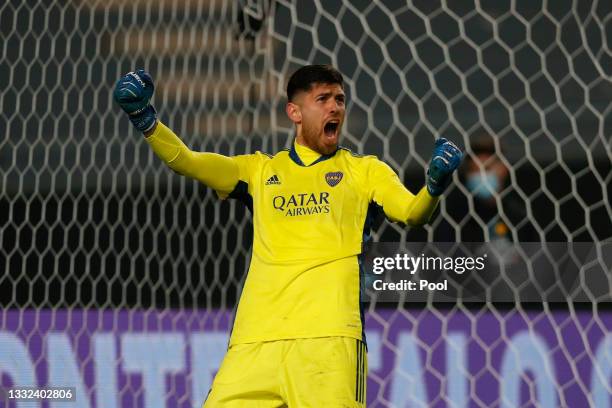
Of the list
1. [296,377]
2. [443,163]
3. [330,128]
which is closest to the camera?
[443,163]

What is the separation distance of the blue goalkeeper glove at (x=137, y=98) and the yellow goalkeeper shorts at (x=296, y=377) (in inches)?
15.2

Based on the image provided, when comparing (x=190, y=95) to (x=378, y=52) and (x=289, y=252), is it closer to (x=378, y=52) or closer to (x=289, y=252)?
(x=378, y=52)

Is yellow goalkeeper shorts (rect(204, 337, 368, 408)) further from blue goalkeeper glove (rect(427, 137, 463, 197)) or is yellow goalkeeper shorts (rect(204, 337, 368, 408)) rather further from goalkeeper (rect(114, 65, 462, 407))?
blue goalkeeper glove (rect(427, 137, 463, 197))

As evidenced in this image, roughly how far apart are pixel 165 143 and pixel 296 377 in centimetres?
41

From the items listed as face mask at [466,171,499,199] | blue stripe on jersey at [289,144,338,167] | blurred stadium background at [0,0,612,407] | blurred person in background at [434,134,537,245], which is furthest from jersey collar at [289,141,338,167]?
face mask at [466,171,499,199]

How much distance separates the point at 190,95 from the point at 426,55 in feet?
2.50

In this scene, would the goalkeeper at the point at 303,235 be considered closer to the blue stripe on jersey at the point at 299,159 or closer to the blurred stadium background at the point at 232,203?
the blue stripe on jersey at the point at 299,159

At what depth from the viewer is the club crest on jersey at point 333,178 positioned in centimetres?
145

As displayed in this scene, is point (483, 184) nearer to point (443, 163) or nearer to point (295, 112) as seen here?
point (295, 112)

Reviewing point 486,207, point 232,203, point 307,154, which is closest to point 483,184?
point 486,207

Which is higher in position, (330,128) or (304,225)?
(330,128)

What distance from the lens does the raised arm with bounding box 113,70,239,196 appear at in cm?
134

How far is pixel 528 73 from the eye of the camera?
2789 millimetres

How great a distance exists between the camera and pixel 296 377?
133cm
